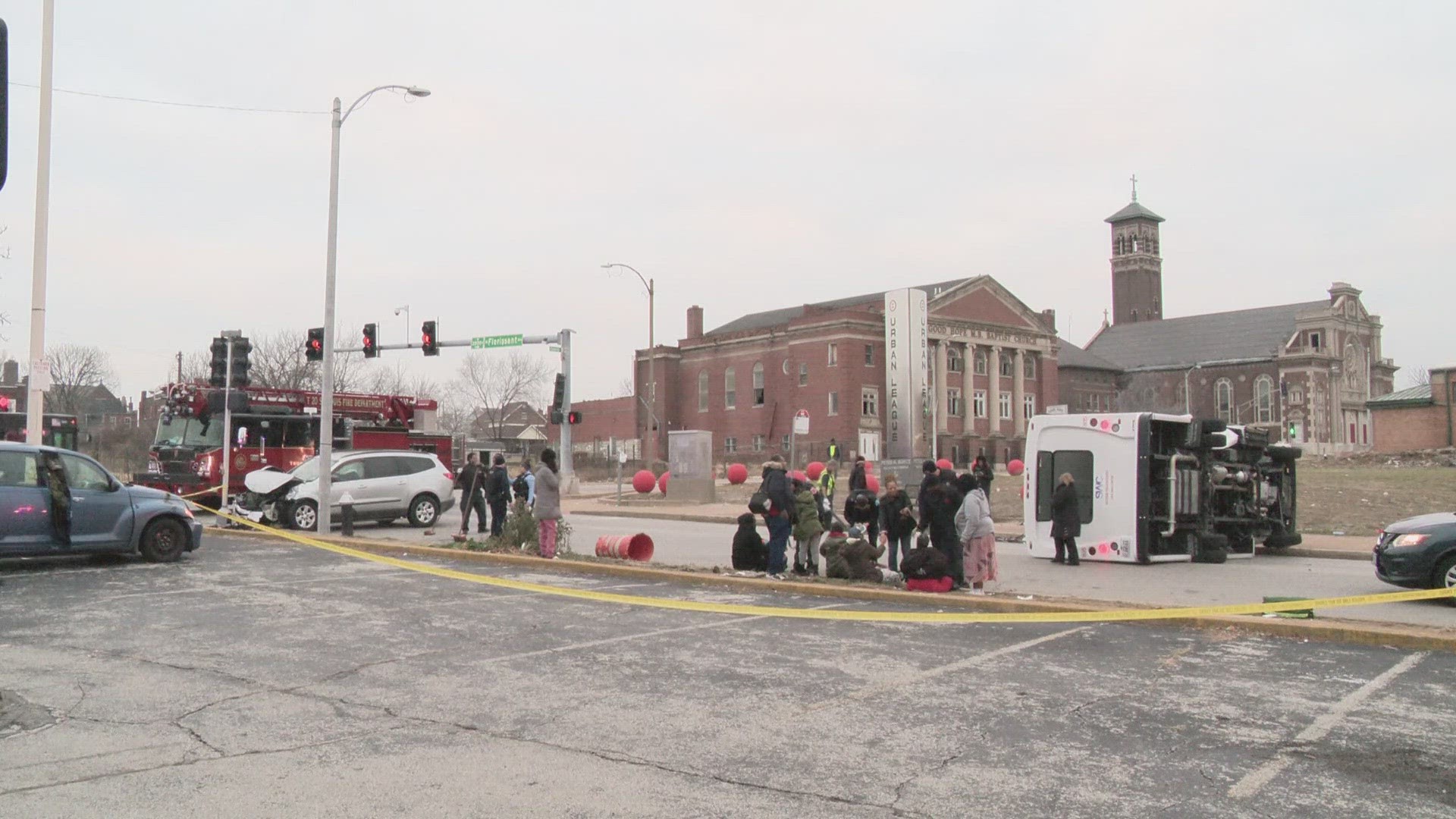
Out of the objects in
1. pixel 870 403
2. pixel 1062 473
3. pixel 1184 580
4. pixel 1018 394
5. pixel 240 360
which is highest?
pixel 1018 394

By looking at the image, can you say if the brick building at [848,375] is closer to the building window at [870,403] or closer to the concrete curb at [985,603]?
the building window at [870,403]

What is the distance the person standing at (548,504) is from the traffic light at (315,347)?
9692mm

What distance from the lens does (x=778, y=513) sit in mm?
13523

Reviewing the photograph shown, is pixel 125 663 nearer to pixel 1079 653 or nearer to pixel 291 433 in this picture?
pixel 1079 653

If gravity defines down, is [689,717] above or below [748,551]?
below

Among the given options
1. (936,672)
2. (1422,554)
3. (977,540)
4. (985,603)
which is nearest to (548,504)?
(977,540)

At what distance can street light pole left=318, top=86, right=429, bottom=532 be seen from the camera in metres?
20.5

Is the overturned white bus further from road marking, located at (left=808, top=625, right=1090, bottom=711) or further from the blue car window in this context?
the blue car window

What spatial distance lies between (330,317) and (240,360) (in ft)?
6.36

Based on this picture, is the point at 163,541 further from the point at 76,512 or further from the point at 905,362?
the point at 905,362

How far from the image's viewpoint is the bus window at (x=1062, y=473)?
17.3 m

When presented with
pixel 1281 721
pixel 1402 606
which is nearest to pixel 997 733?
pixel 1281 721

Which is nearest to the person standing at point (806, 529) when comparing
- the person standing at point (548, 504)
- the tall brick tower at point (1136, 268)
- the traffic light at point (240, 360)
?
the person standing at point (548, 504)

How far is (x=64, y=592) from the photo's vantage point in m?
12.0
